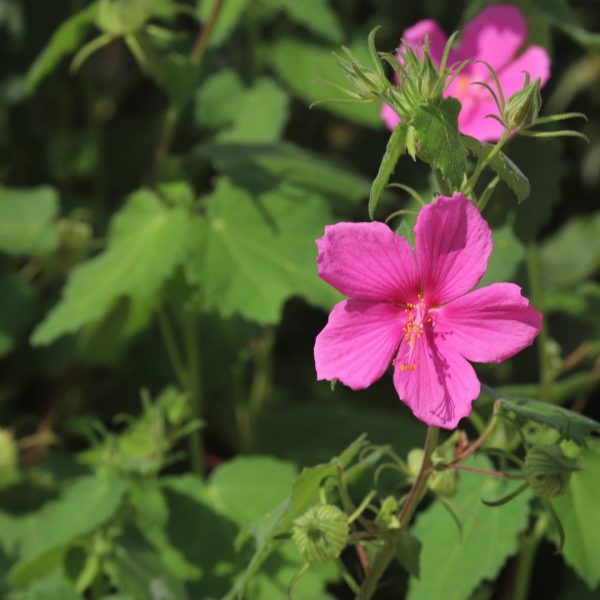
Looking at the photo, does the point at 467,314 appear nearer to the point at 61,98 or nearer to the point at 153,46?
the point at 153,46

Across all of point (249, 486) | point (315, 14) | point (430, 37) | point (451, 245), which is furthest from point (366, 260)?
point (315, 14)

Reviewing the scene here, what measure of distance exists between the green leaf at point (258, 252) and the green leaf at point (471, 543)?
0.35 metres

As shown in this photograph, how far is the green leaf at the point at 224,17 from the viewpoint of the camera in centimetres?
198

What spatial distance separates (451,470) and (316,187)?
738mm

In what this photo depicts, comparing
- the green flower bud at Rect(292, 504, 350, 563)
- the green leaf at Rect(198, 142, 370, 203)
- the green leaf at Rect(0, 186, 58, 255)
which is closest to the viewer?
the green flower bud at Rect(292, 504, 350, 563)

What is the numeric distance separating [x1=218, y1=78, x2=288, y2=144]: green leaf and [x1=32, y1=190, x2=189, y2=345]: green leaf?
30 centimetres

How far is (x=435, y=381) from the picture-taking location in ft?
3.15

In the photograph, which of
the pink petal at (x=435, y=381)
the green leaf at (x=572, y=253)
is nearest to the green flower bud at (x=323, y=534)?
the pink petal at (x=435, y=381)

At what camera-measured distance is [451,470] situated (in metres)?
1.16

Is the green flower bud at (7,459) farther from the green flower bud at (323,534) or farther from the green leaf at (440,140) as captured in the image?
the green leaf at (440,140)

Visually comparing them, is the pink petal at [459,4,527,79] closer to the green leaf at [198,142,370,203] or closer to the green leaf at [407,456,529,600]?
the green leaf at [198,142,370,203]

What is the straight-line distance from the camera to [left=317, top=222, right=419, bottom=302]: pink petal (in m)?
0.93

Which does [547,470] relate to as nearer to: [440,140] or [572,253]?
[440,140]

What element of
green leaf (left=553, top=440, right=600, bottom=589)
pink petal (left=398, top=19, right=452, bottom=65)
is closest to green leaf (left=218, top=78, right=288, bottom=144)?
pink petal (left=398, top=19, right=452, bottom=65)
